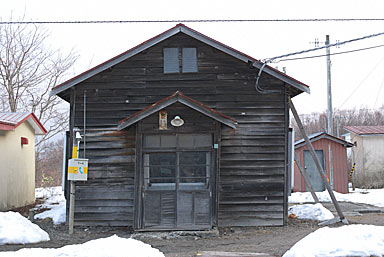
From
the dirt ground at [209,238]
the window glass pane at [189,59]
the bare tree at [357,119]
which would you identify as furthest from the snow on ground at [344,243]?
the bare tree at [357,119]

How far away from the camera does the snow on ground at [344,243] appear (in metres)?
5.44

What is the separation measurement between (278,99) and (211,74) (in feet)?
6.57

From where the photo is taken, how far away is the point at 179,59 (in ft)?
37.7

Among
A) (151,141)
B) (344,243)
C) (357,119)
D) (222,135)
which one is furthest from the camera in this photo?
(357,119)

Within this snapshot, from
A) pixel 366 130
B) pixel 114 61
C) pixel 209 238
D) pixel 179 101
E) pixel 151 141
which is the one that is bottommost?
pixel 209 238

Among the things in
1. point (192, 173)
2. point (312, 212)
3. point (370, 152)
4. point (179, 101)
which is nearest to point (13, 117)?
point (179, 101)

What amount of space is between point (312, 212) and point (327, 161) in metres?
8.44

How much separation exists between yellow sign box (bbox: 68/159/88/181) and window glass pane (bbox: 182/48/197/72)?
3.75m

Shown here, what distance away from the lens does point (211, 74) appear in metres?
11.5

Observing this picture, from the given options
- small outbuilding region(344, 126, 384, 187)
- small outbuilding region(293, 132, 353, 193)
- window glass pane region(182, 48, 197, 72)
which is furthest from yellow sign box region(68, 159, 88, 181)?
small outbuilding region(344, 126, 384, 187)

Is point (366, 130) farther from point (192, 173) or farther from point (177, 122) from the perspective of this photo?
point (177, 122)

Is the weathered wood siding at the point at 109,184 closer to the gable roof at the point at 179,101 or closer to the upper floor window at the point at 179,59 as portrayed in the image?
the gable roof at the point at 179,101

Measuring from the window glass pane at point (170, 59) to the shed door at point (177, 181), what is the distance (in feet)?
6.82

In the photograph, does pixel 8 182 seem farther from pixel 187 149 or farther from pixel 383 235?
pixel 383 235
